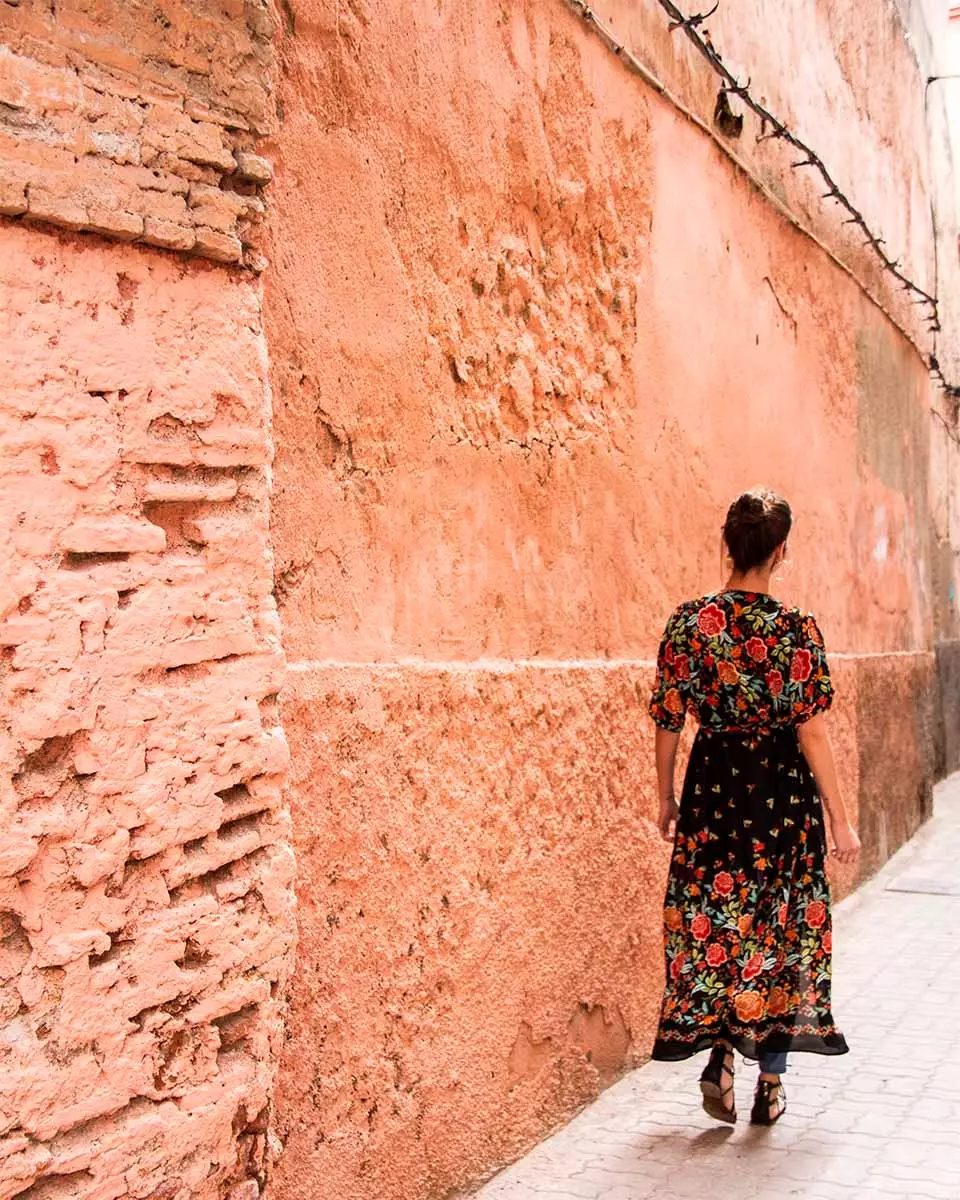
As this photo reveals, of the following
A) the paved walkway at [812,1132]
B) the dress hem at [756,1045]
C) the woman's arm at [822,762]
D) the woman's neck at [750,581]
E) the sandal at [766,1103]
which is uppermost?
the woman's neck at [750,581]

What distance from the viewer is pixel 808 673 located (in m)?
3.75

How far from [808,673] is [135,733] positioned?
2.08m

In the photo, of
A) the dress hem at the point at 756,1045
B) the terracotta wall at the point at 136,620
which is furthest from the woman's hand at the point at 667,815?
the terracotta wall at the point at 136,620

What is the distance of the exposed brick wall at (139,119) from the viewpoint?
1952 mm

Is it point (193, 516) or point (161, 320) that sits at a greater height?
point (161, 320)

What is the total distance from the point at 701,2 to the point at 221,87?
3506 millimetres

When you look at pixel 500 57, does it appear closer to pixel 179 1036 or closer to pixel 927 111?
pixel 179 1036

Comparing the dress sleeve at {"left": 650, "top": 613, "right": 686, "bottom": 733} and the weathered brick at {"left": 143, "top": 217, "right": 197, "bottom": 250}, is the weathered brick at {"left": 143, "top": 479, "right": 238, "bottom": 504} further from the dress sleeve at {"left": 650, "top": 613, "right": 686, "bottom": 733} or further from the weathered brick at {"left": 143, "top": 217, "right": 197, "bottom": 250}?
the dress sleeve at {"left": 650, "top": 613, "right": 686, "bottom": 733}

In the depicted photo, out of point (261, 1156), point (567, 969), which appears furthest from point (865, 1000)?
Result: point (261, 1156)

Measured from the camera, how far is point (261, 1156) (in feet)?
Result: 7.63

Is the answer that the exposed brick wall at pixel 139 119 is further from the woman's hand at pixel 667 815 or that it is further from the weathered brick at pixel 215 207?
the woman's hand at pixel 667 815

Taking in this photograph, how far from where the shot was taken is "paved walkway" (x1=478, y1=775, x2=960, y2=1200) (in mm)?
3383

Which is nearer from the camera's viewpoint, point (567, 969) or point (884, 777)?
point (567, 969)

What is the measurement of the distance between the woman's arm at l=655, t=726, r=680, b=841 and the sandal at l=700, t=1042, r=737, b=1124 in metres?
0.58
